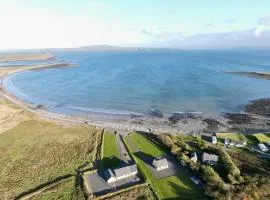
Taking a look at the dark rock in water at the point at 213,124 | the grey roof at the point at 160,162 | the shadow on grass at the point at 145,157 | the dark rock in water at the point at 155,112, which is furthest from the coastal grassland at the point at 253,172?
the dark rock in water at the point at 155,112

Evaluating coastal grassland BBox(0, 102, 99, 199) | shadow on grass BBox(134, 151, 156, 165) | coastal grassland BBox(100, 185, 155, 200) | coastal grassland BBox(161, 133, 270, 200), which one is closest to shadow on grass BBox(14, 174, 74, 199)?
coastal grassland BBox(0, 102, 99, 199)

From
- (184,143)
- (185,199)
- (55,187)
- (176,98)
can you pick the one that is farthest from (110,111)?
(185,199)

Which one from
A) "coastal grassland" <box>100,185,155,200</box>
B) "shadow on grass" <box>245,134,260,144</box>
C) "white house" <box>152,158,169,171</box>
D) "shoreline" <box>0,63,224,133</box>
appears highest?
"white house" <box>152,158,169,171</box>

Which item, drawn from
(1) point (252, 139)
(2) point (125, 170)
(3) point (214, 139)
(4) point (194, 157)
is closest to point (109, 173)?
(2) point (125, 170)

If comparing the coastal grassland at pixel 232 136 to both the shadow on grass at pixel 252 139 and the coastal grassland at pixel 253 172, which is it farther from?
the coastal grassland at pixel 253 172

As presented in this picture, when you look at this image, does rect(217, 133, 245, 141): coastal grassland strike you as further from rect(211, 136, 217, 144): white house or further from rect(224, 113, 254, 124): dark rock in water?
rect(224, 113, 254, 124): dark rock in water
